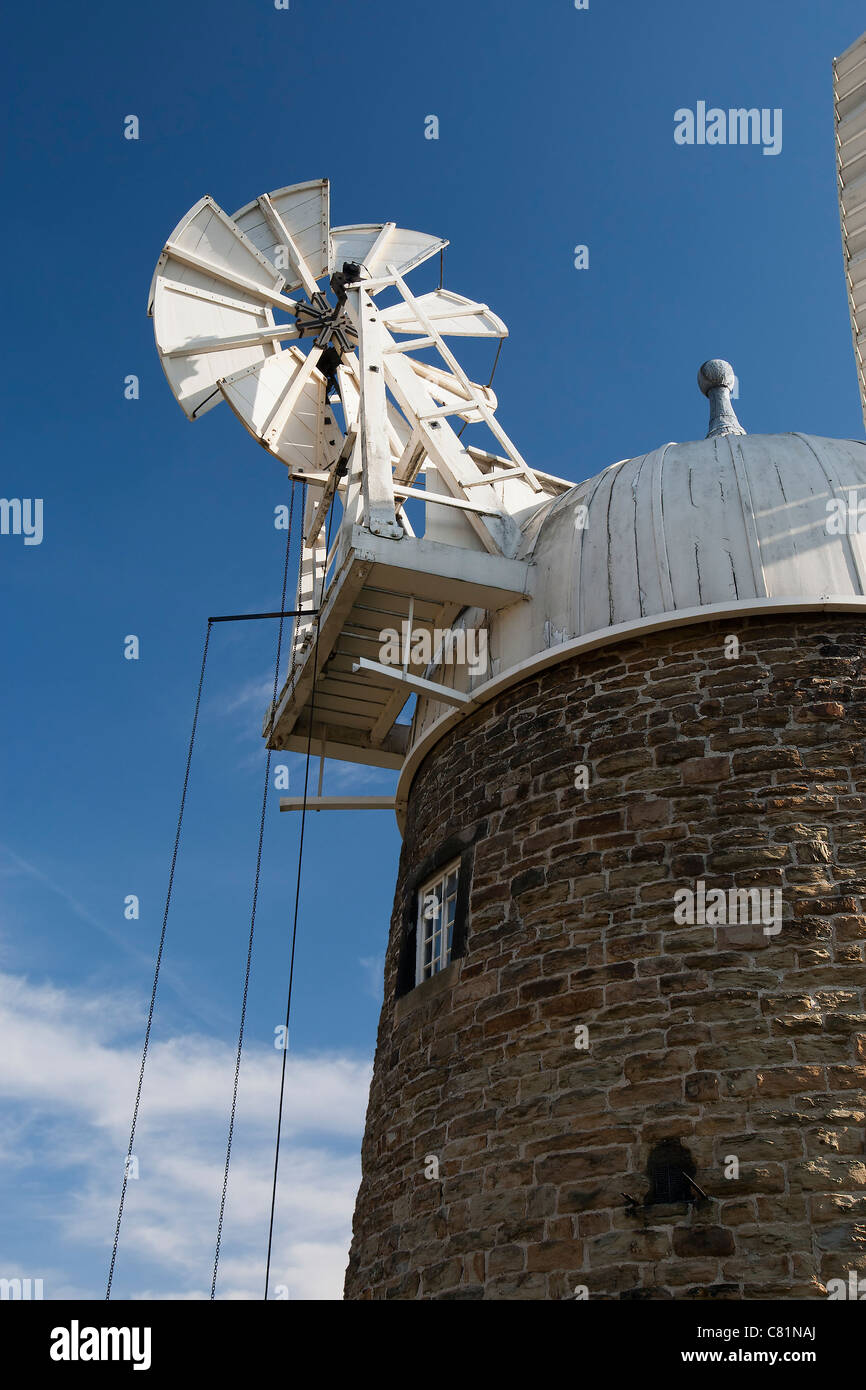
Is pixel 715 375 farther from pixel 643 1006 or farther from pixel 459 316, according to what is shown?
pixel 643 1006

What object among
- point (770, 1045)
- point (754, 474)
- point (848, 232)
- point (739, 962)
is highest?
point (848, 232)

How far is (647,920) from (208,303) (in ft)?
31.3

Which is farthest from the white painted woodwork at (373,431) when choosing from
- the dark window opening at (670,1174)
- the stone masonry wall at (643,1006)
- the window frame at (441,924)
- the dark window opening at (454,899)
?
the dark window opening at (670,1174)

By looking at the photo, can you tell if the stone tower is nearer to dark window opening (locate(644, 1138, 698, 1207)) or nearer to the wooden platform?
dark window opening (locate(644, 1138, 698, 1207))

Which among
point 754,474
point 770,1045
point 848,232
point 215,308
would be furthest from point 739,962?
point 215,308

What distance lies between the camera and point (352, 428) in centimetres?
1320

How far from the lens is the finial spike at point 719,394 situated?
40.0 ft

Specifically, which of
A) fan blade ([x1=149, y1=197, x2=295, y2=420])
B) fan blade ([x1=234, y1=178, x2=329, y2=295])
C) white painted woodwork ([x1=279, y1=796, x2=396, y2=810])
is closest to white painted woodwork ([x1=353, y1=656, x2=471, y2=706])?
white painted woodwork ([x1=279, y1=796, x2=396, y2=810])

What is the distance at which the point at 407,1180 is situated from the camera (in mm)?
9312

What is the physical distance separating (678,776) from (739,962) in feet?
4.71

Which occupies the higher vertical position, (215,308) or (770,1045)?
(215,308)

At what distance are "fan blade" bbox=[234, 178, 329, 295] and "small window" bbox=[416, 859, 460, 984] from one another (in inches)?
308

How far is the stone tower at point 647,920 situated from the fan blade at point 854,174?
1.26 metres

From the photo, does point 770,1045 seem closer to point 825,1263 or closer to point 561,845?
point 825,1263
